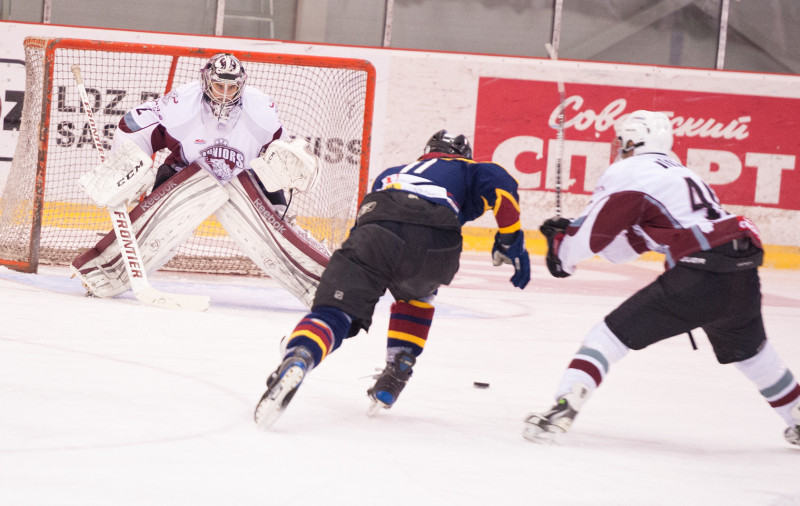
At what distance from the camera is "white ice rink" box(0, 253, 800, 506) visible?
1.88 meters

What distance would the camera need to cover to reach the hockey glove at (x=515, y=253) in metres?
→ 2.71

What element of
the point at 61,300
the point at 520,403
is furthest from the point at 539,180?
the point at 520,403

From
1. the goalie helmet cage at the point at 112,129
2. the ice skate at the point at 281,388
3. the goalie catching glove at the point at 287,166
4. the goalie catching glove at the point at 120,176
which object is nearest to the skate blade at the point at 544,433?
→ the ice skate at the point at 281,388

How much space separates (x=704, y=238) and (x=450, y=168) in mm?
688

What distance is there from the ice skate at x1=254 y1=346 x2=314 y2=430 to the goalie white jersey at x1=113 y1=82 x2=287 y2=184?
231cm

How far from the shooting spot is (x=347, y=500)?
1.80 metres

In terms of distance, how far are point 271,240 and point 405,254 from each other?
195 centimetres

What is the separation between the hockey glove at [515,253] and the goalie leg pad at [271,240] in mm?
1750

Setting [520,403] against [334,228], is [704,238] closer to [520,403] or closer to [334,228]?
[520,403]

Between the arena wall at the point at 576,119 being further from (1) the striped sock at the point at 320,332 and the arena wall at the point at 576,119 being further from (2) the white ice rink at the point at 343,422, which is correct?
(1) the striped sock at the point at 320,332

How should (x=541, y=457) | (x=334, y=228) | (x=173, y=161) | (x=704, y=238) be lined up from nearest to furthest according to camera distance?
(x=541, y=457) < (x=704, y=238) < (x=173, y=161) < (x=334, y=228)

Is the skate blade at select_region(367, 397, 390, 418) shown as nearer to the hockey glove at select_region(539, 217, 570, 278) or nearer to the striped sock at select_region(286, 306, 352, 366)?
the striped sock at select_region(286, 306, 352, 366)

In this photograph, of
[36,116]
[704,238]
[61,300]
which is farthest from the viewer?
[36,116]

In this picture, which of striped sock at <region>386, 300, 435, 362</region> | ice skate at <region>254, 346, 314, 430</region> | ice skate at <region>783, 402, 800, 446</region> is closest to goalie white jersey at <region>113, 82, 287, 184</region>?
striped sock at <region>386, 300, 435, 362</region>
